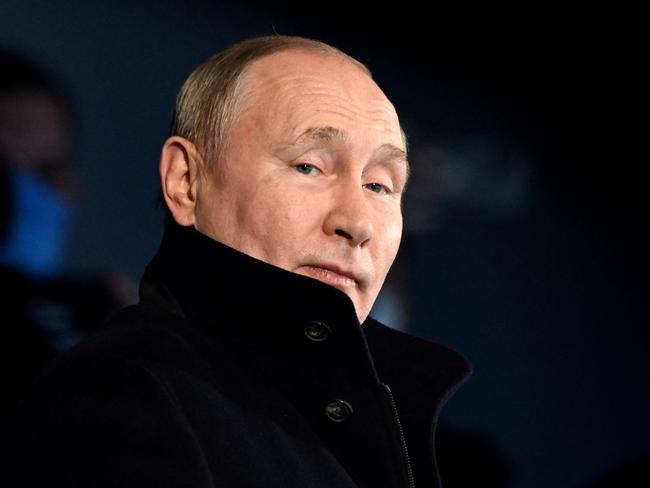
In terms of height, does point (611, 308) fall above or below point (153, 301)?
below

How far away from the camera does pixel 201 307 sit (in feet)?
3.87

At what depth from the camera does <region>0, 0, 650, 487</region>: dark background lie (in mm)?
2020

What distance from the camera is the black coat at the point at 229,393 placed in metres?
0.90

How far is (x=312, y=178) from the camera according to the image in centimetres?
119

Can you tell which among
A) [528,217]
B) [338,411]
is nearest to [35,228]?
[338,411]

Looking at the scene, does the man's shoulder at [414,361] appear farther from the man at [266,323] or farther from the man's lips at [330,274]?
the man's lips at [330,274]

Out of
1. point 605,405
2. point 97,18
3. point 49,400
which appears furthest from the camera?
point 605,405

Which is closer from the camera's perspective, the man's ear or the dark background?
the man's ear

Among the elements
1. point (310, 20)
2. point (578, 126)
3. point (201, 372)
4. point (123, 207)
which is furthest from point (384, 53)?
point (201, 372)

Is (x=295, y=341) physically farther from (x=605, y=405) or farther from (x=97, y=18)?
(x=605, y=405)

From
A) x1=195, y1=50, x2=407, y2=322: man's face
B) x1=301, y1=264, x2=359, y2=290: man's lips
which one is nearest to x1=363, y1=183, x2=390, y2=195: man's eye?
x1=195, y1=50, x2=407, y2=322: man's face

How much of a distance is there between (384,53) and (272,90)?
0.77m

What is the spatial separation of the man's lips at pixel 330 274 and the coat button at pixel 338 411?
13 centimetres

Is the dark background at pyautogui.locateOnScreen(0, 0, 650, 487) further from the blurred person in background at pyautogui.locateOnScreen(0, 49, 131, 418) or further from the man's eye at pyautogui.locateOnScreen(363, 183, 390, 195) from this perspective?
the man's eye at pyautogui.locateOnScreen(363, 183, 390, 195)
